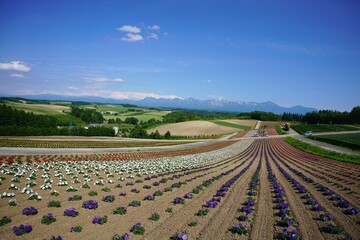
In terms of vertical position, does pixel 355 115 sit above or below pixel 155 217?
above

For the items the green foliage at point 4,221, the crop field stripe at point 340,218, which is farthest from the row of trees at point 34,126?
the crop field stripe at point 340,218

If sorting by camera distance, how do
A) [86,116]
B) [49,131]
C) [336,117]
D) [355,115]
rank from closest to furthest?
[49,131] → [355,115] → [336,117] → [86,116]

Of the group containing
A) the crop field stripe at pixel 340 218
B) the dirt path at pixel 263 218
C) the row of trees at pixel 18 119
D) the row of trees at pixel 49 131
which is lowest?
the row of trees at pixel 49 131

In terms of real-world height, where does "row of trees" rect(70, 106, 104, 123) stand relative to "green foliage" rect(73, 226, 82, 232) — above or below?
below

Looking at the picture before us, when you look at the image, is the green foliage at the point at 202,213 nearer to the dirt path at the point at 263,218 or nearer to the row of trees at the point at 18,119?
the dirt path at the point at 263,218

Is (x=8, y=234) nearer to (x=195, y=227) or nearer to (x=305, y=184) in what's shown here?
(x=195, y=227)

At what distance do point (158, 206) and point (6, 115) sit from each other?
11240 centimetres

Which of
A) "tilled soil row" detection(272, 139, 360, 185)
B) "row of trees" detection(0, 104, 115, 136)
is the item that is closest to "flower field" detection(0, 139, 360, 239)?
"tilled soil row" detection(272, 139, 360, 185)

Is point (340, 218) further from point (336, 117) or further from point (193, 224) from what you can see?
point (336, 117)

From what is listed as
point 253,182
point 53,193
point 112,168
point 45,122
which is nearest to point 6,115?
point 45,122

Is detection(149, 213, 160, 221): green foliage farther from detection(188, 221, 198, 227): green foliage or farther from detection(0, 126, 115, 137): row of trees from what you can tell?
detection(0, 126, 115, 137): row of trees

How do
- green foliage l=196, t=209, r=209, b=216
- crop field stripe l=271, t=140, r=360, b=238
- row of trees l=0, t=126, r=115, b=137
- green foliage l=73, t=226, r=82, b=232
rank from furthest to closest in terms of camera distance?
row of trees l=0, t=126, r=115, b=137, green foliage l=196, t=209, r=209, b=216, crop field stripe l=271, t=140, r=360, b=238, green foliage l=73, t=226, r=82, b=232

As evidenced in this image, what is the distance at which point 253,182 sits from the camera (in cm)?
2050

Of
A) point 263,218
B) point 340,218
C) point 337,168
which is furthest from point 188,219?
point 337,168
